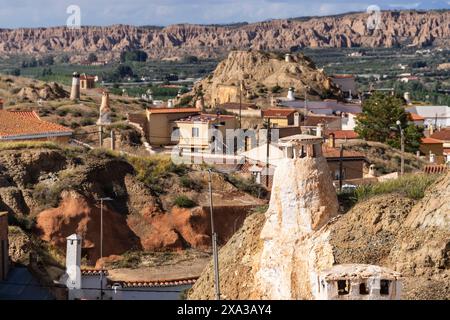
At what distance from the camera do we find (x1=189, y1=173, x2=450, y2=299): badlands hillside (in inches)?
593

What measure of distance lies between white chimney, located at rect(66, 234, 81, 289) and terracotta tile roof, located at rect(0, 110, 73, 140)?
42.4 ft

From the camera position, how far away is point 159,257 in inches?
1119

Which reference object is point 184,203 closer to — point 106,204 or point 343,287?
point 106,204

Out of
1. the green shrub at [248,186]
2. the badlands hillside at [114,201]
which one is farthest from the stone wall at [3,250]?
the green shrub at [248,186]

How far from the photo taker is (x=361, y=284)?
41.4ft

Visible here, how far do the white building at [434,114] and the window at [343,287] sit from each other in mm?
63432

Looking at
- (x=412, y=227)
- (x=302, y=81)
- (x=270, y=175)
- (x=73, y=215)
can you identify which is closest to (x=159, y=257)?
(x=73, y=215)

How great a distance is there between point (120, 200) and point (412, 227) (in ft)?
51.6

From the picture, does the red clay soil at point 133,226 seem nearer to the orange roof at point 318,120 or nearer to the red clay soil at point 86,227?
the red clay soil at point 86,227

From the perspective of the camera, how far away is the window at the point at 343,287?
12605mm

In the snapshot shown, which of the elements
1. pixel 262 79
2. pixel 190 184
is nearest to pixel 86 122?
pixel 190 184

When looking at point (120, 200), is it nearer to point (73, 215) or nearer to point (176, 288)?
point (73, 215)

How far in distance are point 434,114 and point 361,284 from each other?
67030mm

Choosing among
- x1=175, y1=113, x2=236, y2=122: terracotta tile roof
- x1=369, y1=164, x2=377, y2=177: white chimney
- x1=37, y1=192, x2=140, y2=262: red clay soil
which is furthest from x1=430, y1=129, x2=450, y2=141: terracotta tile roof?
x1=37, y1=192, x2=140, y2=262: red clay soil
